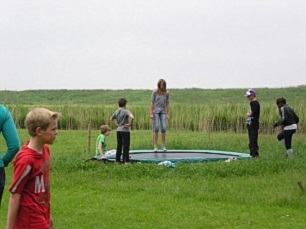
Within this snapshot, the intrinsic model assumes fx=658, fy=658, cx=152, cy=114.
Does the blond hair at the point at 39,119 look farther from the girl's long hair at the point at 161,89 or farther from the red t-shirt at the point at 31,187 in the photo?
the girl's long hair at the point at 161,89

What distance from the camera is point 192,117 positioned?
2794 cm

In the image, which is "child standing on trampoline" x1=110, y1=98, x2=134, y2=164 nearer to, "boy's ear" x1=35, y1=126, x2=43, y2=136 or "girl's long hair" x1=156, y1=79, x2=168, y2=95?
"girl's long hair" x1=156, y1=79, x2=168, y2=95

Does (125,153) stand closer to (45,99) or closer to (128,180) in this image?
(128,180)

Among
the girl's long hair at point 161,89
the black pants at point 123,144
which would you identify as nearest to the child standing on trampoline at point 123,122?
the black pants at point 123,144

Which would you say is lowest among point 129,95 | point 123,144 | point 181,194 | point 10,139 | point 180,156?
point 181,194

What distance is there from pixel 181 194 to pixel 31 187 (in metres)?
6.24

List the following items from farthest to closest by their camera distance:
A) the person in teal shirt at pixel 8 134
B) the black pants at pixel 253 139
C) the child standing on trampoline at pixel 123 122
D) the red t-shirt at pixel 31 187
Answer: the black pants at pixel 253 139 < the child standing on trampoline at pixel 123 122 < the person in teal shirt at pixel 8 134 < the red t-shirt at pixel 31 187

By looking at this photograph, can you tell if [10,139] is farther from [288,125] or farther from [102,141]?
[288,125]

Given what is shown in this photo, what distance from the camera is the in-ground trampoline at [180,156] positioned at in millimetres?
14828

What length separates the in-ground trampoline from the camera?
584 inches

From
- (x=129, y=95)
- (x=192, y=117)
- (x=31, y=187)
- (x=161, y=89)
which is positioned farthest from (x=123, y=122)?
(x=129, y=95)

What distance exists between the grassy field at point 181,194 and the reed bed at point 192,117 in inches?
383

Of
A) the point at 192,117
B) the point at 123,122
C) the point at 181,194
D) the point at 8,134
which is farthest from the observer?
the point at 192,117

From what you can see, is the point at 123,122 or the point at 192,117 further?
the point at 192,117
